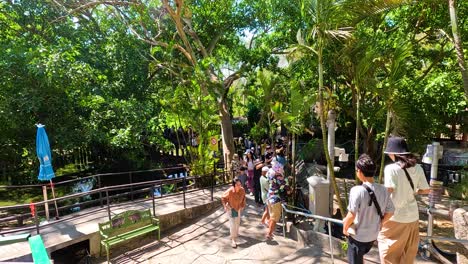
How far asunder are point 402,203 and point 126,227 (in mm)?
5157

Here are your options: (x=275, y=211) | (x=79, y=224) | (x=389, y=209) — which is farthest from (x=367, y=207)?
(x=79, y=224)

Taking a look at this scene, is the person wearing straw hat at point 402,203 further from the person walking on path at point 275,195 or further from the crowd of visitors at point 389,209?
the person walking on path at point 275,195

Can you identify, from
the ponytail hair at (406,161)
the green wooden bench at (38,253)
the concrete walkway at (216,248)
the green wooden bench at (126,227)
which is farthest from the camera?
the green wooden bench at (126,227)

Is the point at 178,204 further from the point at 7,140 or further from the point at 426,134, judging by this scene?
the point at 426,134

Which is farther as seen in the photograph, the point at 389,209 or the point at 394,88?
the point at 394,88

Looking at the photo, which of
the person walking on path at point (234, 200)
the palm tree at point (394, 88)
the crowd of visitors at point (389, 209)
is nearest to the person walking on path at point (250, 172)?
the person walking on path at point (234, 200)

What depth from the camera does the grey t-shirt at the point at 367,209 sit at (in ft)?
10.0

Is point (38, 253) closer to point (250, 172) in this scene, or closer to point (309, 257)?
→ point (309, 257)

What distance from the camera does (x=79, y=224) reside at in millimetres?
6617

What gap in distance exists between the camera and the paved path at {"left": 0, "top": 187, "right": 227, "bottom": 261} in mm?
5531

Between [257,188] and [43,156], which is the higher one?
[43,156]

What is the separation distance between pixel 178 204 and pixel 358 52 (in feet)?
18.9

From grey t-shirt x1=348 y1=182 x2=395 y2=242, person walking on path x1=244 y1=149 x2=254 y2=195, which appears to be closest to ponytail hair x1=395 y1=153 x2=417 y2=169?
grey t-shirt x1=348 y1=182 x2=395 y2=242

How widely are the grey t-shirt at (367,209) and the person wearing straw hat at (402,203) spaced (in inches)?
6.0
